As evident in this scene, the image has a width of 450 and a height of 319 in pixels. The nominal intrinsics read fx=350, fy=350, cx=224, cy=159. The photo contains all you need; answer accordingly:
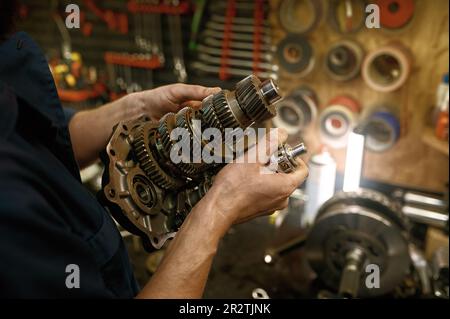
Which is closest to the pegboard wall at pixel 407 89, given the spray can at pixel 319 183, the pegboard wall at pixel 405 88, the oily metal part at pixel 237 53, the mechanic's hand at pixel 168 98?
the pegboard wall at pixel 405 88

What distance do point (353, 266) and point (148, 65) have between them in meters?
1.86

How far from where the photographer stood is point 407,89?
74.0 inches

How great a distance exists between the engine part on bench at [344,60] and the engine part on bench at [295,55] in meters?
0.11

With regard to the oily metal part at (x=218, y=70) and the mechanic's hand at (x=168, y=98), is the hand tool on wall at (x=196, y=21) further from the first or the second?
the mechanic's hand at (x=168, y=98)

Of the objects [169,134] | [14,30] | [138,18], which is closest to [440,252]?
[169,134]

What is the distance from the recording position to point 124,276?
2.35ft

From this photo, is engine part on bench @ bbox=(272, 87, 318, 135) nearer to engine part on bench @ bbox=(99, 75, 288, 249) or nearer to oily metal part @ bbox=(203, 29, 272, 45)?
oily metal part @ bbox=(203, 29, 272, 45)

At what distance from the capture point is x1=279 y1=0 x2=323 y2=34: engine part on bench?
196cm

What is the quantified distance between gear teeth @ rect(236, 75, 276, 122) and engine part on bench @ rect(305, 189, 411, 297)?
819 millimetres

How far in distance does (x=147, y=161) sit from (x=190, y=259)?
25 centimetres

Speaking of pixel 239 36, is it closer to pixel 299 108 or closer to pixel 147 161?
pixel 299 108

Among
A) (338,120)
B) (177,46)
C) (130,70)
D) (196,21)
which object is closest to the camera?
(338,120)

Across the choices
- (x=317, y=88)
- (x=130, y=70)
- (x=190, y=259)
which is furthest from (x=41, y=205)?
(x=130, y=70)

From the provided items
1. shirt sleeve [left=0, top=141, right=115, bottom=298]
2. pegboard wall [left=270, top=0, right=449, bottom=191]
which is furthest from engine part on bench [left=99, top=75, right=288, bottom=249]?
pegboard wall [left=270, top=0, right=449, bottom=191]
